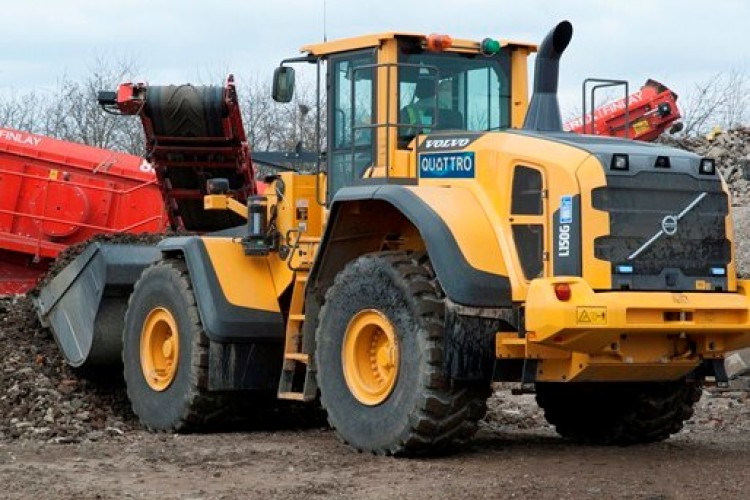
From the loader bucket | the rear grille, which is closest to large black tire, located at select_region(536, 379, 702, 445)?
the rear grille

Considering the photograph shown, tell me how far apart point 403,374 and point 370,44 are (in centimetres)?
245

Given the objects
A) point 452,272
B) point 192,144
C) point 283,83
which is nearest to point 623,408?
point 452,272

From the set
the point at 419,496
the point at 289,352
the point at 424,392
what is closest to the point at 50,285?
the point at 289,352

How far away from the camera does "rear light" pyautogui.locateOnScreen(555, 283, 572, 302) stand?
29.4ft

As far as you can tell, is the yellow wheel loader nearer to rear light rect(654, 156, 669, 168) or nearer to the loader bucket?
rear light rect(654, 156, 669, 168)

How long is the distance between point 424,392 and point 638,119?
11.2m

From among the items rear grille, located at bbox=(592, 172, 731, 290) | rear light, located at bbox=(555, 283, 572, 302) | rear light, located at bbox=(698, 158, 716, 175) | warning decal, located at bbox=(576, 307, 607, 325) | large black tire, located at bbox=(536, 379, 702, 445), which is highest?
rear light, located at bbox=(698, 158, 716, 175)

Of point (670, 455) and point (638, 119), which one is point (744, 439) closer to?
point (670, 455)

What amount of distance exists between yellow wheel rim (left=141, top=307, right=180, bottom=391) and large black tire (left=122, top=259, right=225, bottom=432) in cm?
4

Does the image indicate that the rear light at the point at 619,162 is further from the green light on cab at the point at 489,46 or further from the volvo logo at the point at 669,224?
the green light on cab at the point at 489,46

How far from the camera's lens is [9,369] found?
1253 centimetres

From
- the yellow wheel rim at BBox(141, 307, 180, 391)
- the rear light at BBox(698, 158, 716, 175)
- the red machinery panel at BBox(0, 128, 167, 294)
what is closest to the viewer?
the rear light at BBox(698, 158, 716, 175)

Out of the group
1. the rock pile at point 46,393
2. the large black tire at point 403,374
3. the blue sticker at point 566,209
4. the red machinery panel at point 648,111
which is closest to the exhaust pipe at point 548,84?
the blue sticker at point 566,209

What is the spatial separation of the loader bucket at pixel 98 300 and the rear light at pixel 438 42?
3465 mm
